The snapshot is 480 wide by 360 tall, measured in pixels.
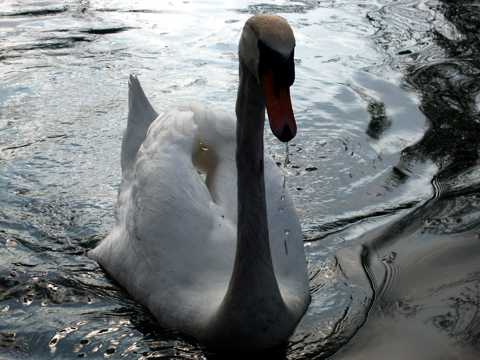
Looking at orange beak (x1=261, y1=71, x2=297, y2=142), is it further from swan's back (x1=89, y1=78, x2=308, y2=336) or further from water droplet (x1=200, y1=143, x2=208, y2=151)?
water droplet (x1=200, y1=143, x2=208, y2=151)

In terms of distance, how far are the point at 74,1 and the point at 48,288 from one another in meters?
7.42

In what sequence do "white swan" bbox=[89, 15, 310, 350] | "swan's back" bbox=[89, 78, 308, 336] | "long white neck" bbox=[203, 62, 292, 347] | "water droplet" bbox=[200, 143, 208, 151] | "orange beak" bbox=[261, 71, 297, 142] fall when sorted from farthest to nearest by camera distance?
"water droplet" bbox=[200, 143, 208, 151] → "swan's back" bbox=[89, 78, 308, 336] → "long white neck" bbox=[203, 62, 292, 347] → "white swan" bbox=[89, 15, 310, 350] → "orange beak" bbox=[261, 71, 297, 142]

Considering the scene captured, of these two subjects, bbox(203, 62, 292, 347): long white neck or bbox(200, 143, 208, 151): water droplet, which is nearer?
bbox(203, 62, 292, 347): long white neck

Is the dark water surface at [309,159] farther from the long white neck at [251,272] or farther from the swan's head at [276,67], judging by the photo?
the swan's head at [276,67]

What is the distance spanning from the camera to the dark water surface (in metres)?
4.51

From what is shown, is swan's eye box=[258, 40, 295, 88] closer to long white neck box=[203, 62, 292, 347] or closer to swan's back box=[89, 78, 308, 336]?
long white neck box=[203, 62, 292, 347]

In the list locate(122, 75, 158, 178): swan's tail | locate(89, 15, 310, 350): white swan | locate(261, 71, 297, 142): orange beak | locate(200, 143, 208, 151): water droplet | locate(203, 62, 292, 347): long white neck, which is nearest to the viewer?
locate(261, 71, 297, 142): orange beak

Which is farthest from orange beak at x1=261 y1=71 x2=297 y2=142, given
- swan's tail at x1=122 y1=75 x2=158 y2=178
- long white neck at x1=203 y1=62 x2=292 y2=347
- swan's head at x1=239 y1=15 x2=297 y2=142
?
swan's tail at x1=122 y1=75 x2=158 y2=178

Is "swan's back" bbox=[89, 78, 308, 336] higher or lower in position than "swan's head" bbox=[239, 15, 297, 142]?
lower

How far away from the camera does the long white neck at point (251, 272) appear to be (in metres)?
3.99

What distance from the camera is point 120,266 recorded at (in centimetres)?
500

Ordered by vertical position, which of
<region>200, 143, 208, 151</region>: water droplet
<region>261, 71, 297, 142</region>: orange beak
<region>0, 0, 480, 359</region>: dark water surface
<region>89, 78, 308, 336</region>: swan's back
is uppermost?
<region>261, 71, 297, 142</region>: orange beak

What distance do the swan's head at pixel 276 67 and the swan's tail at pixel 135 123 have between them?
7.96 feet

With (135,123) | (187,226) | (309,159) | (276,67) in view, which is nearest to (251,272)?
(187,226)
